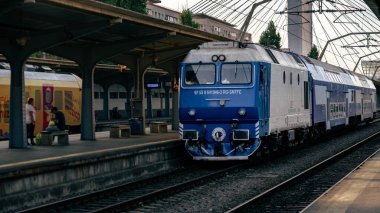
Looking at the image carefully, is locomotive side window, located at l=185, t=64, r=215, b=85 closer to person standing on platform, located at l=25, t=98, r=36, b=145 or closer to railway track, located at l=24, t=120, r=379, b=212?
railway track, located at l=24, t=120, r=379, b=212

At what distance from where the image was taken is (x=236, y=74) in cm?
1762

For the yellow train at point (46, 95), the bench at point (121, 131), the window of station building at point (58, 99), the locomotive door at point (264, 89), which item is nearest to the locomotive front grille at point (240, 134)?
the locomotive door at point (264, 89)

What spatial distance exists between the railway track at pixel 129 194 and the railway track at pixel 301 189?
2.13m

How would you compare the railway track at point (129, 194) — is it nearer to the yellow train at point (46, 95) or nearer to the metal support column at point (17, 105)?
Result: the metal support column at point (17, 105)

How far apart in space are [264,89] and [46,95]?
14028 millimetres

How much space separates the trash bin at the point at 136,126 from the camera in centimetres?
2492

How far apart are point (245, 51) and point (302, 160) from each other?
16.2 feet

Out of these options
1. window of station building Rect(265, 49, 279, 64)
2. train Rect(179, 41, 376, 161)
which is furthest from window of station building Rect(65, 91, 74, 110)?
window of station building Rect(265, 49, 279, 64)

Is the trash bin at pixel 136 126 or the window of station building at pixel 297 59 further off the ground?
the window of station building at pixel 297 59

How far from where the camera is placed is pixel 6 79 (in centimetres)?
2591

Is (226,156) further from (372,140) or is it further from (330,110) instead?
(372,140)

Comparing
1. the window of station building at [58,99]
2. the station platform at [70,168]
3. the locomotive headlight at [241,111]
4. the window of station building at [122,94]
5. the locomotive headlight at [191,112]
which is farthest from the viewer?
the window of station building at [122,94]

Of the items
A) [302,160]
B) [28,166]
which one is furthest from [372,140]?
[28,166]

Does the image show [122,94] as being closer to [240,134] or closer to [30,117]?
[30,117]
